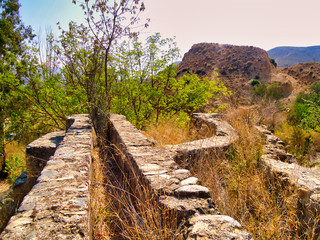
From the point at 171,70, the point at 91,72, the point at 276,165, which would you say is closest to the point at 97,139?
the point at 91,72

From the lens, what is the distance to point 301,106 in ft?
27.4

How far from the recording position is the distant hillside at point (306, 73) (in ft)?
88.4

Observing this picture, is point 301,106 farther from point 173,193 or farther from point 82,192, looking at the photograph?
point 82,192

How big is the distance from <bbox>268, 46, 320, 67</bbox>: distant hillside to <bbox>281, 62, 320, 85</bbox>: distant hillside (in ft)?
221

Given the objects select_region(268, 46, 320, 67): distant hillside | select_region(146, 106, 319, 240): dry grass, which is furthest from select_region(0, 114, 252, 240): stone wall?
select_region(268, 46, 320, 67): distant hillside

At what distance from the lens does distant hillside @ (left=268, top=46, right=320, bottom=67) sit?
9331 centimetres

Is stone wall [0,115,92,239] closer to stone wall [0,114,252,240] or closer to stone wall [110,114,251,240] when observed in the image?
stone wall [0,114,252,240]

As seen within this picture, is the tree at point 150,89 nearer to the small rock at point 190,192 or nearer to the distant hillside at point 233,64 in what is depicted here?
the small rock at point 190,192

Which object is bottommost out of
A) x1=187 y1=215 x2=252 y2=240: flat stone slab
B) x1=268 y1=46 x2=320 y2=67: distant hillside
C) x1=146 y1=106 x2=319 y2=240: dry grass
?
x1=146 y1=106 x2=319 y2=240: dry grass

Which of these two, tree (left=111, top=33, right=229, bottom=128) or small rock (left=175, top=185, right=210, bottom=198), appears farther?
tree (left=111, top=33, right=229, bottom=128)

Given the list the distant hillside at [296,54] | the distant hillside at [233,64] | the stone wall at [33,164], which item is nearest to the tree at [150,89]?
the stone wall at [33,164]

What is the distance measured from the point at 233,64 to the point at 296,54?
96412 millimetres

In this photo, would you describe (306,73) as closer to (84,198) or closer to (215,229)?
(215,229)

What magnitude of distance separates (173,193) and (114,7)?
4.81m
